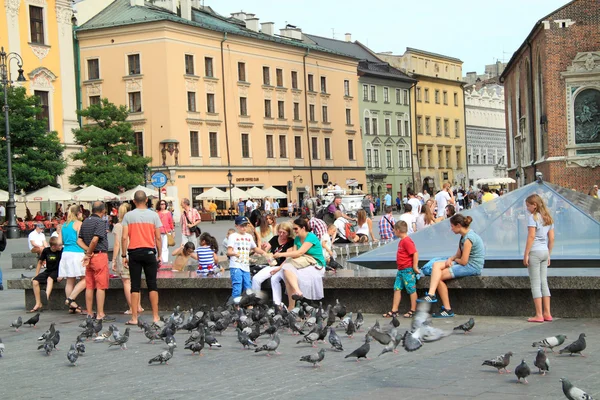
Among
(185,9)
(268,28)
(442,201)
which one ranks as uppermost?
(185,9)

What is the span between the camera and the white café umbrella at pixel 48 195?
154ft

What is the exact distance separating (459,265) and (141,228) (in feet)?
13.7

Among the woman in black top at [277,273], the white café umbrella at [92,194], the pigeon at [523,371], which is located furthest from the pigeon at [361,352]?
the white café umbrella at [92,194]

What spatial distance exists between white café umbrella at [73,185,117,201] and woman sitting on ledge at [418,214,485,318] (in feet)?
120

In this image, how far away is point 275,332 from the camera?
11.5 meters

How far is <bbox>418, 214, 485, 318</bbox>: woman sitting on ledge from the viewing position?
13219mm

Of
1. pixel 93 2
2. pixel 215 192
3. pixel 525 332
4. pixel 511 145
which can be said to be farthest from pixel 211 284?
pixel 511 145

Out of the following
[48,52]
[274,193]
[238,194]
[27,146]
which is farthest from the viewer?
[274,193]

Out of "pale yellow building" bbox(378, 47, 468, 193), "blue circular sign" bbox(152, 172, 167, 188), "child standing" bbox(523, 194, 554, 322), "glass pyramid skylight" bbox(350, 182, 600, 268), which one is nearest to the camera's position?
"child standing" bbox(523, 194, 554, 322)

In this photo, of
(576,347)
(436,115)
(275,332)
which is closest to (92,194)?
(275,332)

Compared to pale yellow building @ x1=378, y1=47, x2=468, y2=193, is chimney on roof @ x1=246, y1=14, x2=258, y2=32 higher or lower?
higher

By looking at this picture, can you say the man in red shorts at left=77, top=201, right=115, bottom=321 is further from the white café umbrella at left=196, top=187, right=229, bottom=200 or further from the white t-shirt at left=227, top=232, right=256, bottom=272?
the white café umbrella at left=196, top=187, right=229, bottom=200

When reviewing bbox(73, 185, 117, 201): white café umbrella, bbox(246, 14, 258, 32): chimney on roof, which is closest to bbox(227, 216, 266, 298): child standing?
bbox(73, 185, 117, 201): white café umbrella

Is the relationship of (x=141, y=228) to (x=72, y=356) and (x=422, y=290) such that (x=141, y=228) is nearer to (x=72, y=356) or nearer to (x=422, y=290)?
(x=72, y=356)
